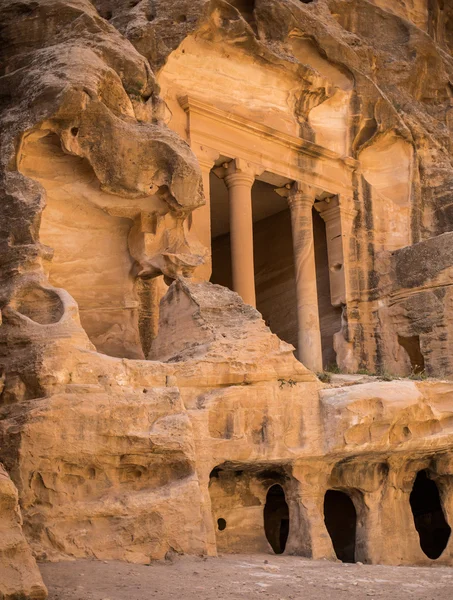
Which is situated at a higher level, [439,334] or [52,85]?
[52,85]

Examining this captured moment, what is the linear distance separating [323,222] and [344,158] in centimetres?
174

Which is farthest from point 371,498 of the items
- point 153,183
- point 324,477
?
point 153,183

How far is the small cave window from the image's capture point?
18953 millimetres

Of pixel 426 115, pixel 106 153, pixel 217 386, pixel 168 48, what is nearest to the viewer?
pixel 217 386

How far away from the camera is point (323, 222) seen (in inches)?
867

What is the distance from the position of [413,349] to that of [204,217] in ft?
16.3

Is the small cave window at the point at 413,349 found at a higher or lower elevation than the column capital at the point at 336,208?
lower

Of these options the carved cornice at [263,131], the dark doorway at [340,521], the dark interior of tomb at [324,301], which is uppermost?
the carved cornice at [263,131]

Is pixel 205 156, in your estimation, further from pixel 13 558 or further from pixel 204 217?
pixel 13 558

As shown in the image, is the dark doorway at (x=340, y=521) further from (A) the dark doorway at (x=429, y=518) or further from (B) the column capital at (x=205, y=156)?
(B) the column capital at (x=205, y=156)

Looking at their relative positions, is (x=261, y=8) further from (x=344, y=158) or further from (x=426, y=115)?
(x=426, y=115)

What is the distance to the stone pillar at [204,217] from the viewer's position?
17438 mm

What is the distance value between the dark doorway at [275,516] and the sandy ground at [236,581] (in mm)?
4362

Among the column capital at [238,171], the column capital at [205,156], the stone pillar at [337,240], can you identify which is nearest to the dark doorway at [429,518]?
the stone pillar at [337,240]
